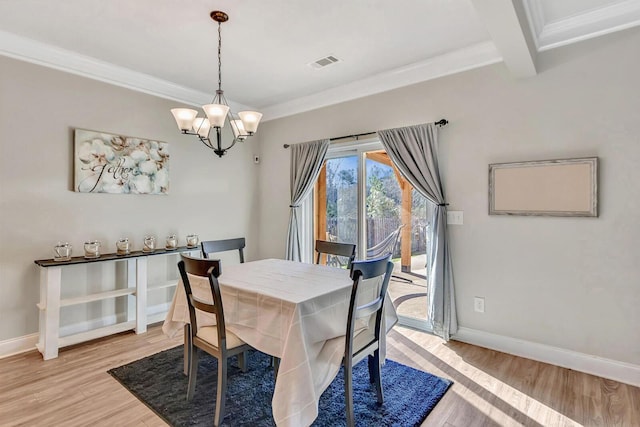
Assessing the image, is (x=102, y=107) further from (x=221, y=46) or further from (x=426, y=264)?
(x=426, y=264)

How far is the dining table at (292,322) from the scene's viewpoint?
1.59 m

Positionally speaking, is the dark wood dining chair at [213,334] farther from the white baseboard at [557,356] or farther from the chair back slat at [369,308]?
the white baseboard at [557,356]

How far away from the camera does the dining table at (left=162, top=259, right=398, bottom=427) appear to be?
1.59 meters

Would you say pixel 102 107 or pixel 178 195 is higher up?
pixel 102 107

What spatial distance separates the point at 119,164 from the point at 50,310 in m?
1.49

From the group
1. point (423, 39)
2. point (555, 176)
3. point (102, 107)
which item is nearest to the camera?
point (555, 176)

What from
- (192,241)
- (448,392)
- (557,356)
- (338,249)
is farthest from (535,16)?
(192,241)

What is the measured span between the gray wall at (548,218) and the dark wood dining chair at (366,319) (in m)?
1.38

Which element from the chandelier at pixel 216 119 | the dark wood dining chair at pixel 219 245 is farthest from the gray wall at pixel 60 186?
the chandelier at pixel 216 119

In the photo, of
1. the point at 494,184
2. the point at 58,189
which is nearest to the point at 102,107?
the point at 58,189

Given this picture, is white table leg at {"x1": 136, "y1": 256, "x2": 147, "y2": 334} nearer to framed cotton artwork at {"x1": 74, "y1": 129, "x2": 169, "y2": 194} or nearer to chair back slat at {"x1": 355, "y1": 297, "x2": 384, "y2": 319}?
framed cotton artwork at {"x1": 74, "y1": 129, "x2": 169, "y2": 194}

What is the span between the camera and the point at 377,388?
2096 mm

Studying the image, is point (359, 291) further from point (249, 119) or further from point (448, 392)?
point (249, 119)

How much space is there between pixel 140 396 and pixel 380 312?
1.73 metres
